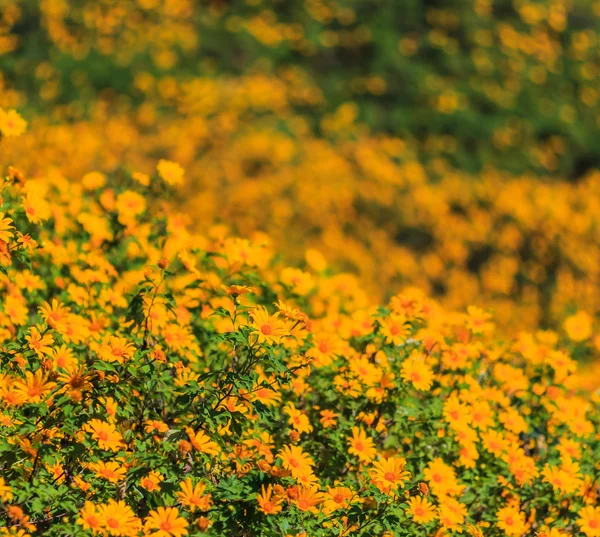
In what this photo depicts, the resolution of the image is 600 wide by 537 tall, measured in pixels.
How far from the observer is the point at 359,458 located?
108 inches

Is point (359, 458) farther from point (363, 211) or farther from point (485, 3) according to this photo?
point (485, 3)

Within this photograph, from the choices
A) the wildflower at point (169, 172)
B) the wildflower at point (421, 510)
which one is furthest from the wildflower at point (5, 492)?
the wildflower at point (169, 172)

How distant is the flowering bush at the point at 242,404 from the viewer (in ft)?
7.50

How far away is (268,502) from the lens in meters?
2.25

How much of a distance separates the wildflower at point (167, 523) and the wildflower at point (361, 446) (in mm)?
733

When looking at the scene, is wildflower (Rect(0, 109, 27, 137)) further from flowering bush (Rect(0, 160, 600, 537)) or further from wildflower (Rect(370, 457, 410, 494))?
wildflower (Rect(370, 457, 410, 494))

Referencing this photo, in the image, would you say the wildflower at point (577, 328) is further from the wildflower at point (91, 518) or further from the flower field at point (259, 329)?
the wildflower at point (91, 518)

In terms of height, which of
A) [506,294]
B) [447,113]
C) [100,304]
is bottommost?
[506,294]

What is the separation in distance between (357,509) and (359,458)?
380 millimetres

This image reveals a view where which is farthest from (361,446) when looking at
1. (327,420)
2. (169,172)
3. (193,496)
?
(169,172)

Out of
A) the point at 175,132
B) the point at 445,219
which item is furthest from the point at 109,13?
the point at 445,219

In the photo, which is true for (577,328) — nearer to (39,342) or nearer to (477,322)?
(477,322)

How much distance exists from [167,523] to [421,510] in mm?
845

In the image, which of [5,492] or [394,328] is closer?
[5,492]
